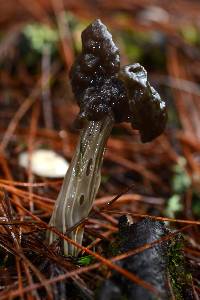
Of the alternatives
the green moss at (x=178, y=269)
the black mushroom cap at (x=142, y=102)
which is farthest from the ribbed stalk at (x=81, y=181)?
the green moss at (x=178, y=269)

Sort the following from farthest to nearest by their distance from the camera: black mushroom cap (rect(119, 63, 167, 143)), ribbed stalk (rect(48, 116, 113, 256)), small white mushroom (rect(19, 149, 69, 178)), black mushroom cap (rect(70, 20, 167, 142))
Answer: small white mushroom (rect(19, 149, 69, 178))
ribbed stalk (rect(48, 116, 113, 256))
black mushroom cap (rect(70, 20, 167, 142))
black mushroom cap (rect(119, 63, 167, 143))

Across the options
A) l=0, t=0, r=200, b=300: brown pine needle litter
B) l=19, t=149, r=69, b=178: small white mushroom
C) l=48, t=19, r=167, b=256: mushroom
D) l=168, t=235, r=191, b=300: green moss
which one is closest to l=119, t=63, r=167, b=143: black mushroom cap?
l=48, t=19, r=167, b=256: mushroom

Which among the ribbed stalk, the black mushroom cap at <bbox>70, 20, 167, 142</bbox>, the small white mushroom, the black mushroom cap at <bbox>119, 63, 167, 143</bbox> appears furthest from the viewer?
the small white mushroom

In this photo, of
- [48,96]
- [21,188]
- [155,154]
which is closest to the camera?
[21,188]

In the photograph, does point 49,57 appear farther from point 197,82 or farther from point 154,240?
point 154,240

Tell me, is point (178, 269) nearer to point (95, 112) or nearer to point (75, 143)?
point (95, 112)

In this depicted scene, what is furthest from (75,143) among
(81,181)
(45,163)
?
(81,181)

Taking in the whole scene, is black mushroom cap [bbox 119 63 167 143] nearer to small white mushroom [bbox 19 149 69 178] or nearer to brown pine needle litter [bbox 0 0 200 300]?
brown pine needle litter [bbox 0 0 200 300]

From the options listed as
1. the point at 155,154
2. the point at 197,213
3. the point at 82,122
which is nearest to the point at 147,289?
the point at 82,122

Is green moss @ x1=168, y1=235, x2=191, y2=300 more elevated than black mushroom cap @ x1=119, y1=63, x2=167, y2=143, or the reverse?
black mushroom cap @ x1=119, y1=63, x2=167, y2=143
